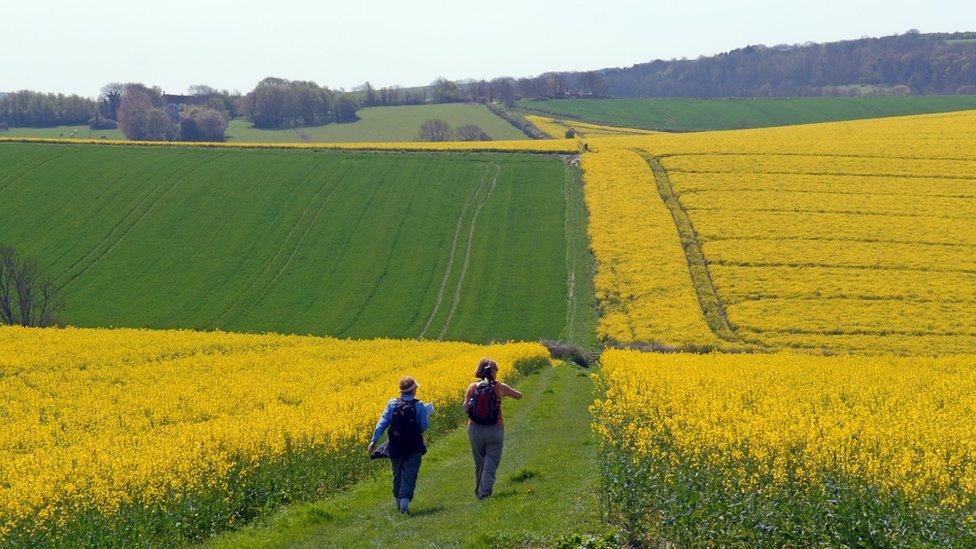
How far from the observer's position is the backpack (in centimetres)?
1460

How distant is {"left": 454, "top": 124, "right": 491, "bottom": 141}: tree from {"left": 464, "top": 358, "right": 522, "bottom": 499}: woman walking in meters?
101

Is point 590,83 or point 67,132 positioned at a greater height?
point 590,83

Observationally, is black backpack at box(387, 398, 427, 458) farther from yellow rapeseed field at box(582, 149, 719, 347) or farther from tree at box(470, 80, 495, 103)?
tree at box(470, 80, 495, 103)

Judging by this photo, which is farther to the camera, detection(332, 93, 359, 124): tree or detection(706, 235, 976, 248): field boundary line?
detection(332, 93, 359, 124): tree

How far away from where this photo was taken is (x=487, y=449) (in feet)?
48.6

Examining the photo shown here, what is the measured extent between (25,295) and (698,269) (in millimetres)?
35751

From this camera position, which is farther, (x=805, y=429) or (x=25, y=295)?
(x=25, y=295)

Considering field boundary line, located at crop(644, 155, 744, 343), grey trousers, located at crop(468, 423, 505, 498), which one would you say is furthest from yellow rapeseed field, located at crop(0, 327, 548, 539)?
field boundary line, located at crop(644, 155, 744, 343)

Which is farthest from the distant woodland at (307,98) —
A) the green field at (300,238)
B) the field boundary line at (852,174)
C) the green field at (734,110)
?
the field boundary line at (852,174)

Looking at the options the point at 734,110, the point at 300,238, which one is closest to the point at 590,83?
the point at 734,110

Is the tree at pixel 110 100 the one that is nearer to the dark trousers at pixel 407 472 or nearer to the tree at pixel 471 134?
the tree at pixel 471 134

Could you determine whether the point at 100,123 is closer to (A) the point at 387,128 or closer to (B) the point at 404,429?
(A) the point at 387,128

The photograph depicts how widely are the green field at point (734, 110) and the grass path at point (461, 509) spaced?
114 m

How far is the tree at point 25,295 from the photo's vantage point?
51750mm
